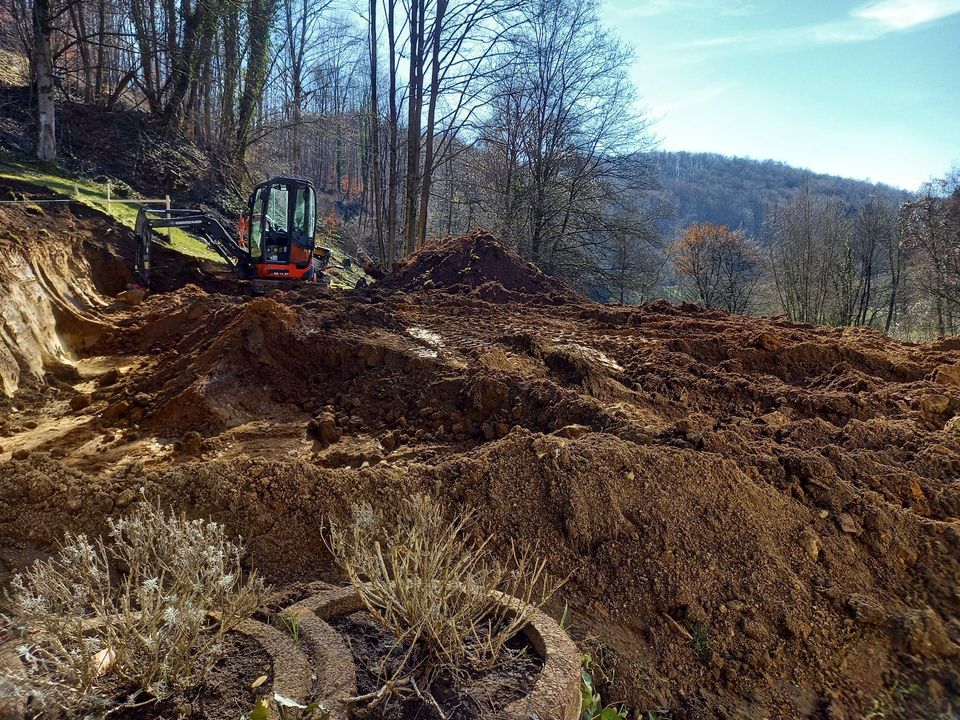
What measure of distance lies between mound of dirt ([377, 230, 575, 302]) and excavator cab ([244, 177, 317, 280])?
1820mm

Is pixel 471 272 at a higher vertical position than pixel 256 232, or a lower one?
Result: lower

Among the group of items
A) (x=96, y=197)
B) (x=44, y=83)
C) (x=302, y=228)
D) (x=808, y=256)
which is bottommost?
(x=302, y=228)

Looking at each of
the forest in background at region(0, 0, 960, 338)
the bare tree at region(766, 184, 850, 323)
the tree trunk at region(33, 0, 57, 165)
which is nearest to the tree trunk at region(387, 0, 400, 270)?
the forest in background at region(0, 0, 960, 338)

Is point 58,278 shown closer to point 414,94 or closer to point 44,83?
point 44,83

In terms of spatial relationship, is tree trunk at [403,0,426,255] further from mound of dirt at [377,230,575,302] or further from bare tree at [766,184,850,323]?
bare tree at [766,184,850,323]

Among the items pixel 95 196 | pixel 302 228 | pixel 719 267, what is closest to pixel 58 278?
pixel 302 228

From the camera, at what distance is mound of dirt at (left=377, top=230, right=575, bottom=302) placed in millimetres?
12141

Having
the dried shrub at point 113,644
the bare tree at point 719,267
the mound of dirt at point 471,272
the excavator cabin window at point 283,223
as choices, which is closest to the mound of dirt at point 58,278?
the excavator cabin window at point 283,223

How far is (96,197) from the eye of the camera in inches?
585

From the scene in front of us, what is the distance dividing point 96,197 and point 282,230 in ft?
19.4

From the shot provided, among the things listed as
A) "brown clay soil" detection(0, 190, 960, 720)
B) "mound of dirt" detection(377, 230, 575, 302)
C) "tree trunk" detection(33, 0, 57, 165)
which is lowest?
"brown clay soil" detection(0, 190, 960, 720)

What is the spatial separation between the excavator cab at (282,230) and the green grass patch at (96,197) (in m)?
2.27

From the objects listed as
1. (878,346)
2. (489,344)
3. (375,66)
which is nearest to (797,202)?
(375,66)

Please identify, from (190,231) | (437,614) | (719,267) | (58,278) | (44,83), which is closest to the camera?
(437,614)
